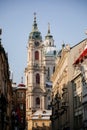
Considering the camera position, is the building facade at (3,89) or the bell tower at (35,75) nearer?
the building facade at (3,89)

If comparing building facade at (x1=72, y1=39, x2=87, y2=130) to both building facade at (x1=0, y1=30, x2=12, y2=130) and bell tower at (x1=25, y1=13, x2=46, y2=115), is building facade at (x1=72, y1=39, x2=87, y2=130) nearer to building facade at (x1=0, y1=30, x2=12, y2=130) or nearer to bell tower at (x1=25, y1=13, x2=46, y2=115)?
building facade at (x1=0, y1=30, x2=12, y2=130)

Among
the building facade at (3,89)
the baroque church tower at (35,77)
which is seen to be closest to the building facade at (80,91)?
the building facade at (3,89)

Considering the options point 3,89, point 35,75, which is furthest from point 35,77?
point 3,89

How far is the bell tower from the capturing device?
12838 centimetres

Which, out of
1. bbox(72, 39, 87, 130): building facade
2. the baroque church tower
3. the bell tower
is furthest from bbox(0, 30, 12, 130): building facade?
the bell tower

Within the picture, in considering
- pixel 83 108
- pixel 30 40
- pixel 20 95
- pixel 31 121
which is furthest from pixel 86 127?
pixel 30 40

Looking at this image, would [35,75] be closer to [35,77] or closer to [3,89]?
[35,77]

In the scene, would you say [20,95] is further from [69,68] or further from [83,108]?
[83,108]

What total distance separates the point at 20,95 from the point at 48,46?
168ft

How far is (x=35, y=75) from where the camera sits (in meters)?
134

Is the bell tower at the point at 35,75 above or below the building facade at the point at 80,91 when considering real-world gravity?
above

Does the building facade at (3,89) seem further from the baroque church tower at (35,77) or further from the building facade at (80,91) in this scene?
the baroque church tower at (35,77)

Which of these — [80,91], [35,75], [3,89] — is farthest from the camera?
[35,75]

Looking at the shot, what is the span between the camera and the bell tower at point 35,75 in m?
128
